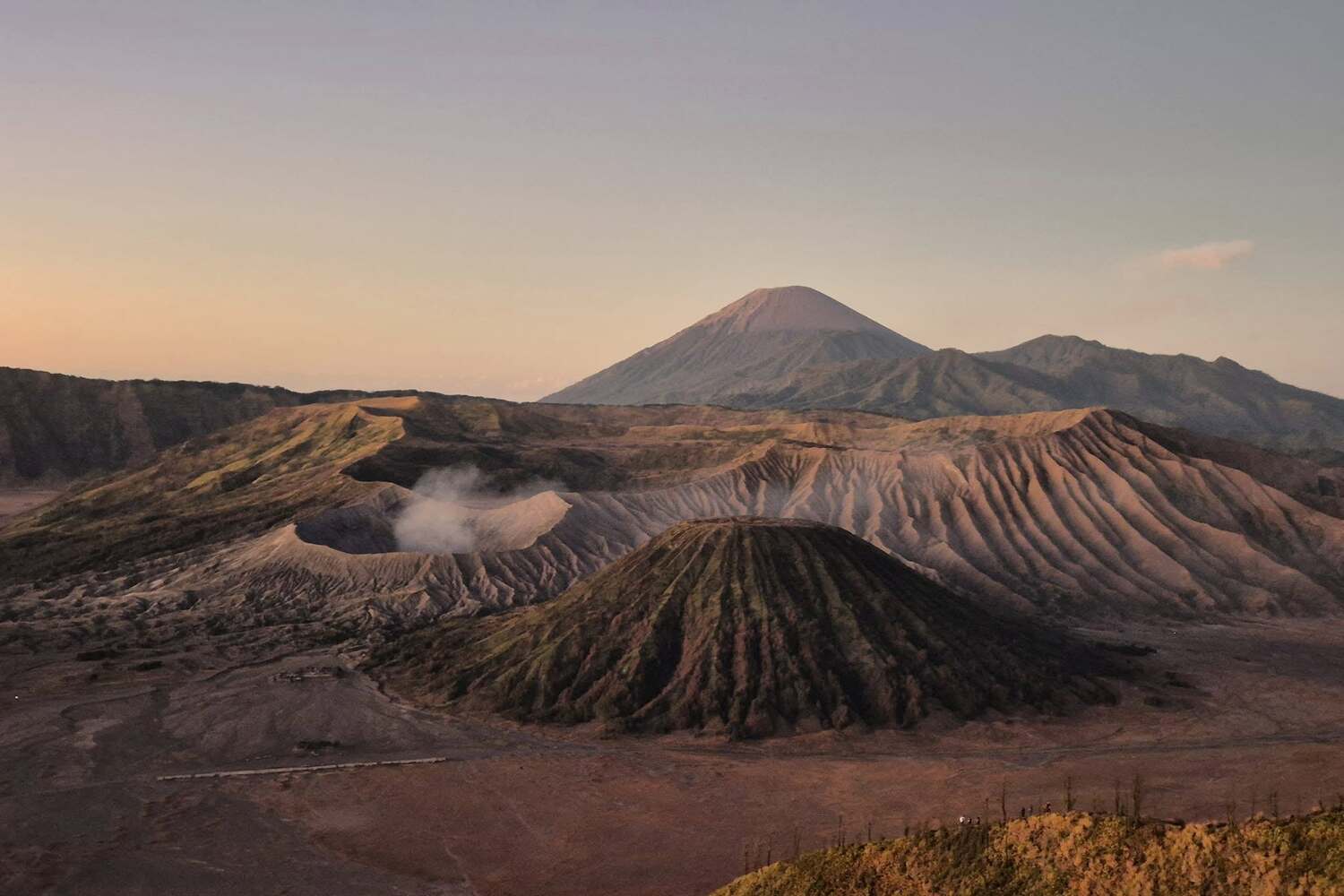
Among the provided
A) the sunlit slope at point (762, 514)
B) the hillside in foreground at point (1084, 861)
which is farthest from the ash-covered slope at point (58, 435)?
the hillside in foreground at point (1084, 861)

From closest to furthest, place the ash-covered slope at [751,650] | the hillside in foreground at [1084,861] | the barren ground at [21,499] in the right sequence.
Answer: the hillside in foreground at [1084,861]
the ash-covered slope at [751,650]
the barren ground at [21,499]

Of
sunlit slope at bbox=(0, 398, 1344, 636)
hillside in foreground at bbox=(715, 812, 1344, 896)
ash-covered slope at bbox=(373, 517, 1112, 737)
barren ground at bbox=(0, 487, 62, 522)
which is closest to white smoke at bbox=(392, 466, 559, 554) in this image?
sunlit slope at bbox=(0, 398, 1344, 636)

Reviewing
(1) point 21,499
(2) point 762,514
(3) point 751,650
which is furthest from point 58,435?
(3) point 751,650

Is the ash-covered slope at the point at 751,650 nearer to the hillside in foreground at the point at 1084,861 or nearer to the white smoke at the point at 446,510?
the white smoke at the point at 446,510

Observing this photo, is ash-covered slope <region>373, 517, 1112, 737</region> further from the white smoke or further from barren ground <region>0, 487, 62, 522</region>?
barren ground <region>0, 487, 62, 522</region>

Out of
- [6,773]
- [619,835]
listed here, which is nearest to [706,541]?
[619,835]

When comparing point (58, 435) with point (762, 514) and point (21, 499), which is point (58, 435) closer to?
point (21, 499)
